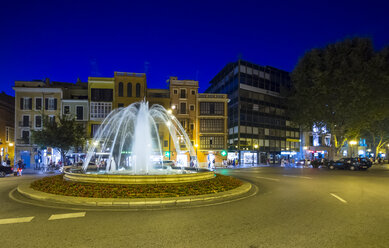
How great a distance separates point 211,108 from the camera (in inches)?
2167

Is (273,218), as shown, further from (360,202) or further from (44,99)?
(44,99)

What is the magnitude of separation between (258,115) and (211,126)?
1356 centimetres

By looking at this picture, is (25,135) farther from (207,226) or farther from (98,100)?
(207,226)

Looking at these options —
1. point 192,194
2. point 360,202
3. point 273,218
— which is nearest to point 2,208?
point 192,194

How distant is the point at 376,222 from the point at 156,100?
154 ft

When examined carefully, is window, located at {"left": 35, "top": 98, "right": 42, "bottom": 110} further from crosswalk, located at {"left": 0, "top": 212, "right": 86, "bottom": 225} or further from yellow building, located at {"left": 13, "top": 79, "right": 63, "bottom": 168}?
crosswalk, located at {"left": 0, "top": 212, "right": 86, "bottom": 225}

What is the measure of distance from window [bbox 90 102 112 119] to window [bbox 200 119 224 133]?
63.0 ft

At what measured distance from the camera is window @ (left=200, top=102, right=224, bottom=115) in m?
54.8

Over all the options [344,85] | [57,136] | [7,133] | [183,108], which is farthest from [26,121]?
[344,85]

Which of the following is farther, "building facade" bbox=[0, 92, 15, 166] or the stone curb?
"building facade" bbox=[0, 92, 15, 166]

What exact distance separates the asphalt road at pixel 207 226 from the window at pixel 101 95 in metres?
40.3

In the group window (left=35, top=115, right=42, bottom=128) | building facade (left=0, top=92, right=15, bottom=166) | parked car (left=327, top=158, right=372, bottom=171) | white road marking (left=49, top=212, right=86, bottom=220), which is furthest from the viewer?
window (left=35, top=115, right=42, bottom=128)

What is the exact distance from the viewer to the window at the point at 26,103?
1843 inches

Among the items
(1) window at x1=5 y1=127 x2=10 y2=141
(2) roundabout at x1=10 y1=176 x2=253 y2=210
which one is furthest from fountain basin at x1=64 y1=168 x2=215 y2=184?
(1) window at x1=5 y1=127 x2=10 y2=141
